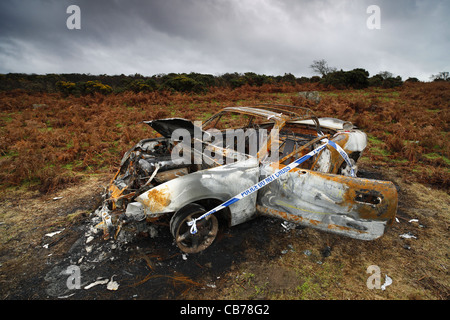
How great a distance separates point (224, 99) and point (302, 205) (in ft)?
41.9

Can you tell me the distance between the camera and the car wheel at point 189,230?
2492 mm

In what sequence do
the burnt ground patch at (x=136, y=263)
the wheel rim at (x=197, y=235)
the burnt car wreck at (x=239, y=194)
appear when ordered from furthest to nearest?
the wheel rim at (x=197, y=235), the burnt car wreck at (x=239, y=194), the burnt ground patch at (x=136, y=263)

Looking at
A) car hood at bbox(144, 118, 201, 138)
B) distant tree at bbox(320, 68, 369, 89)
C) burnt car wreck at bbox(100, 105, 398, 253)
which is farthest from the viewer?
distant tree at bbox(320, 68, 369, 89)

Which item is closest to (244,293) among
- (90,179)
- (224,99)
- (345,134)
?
A: (345,134)

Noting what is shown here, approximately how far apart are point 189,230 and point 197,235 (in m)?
Result: 0.14

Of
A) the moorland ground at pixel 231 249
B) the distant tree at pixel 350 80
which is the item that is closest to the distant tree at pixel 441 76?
the distant tree at pixel 350 80

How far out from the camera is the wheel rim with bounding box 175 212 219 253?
2598 mm

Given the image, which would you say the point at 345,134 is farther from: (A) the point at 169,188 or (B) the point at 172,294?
(B) the point at 172,294

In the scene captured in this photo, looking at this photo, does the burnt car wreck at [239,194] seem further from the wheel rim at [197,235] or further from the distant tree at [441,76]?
the distant tree at [441,76]

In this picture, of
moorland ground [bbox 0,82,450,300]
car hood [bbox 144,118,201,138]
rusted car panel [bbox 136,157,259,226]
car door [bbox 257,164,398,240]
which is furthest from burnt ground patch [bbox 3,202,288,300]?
car hood [bbox 144,118,201,138]

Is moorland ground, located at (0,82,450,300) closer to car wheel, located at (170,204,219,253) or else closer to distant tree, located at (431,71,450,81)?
car wheel, located at (170,204,219,253)

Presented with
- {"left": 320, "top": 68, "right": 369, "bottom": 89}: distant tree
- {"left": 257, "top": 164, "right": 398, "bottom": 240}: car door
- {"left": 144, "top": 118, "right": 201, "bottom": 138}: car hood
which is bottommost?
{"left": 257, "top": 164, "right": 398, "bottom": 240}: car door

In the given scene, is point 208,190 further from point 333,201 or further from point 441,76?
point 441,76
